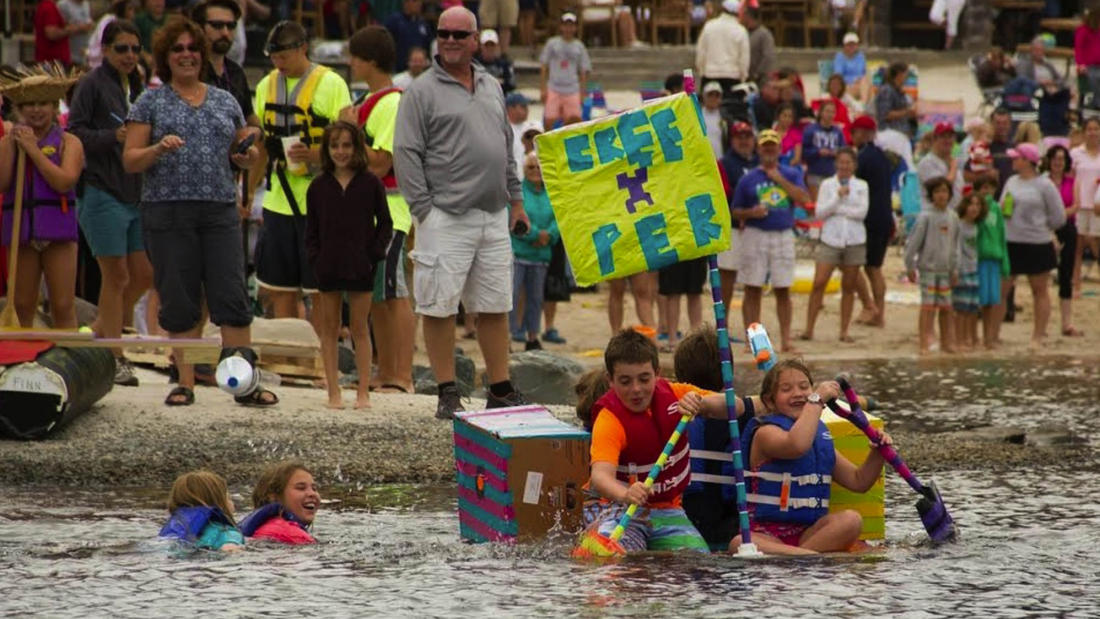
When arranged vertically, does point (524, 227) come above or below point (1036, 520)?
above

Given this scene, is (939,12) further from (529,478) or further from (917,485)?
(529,478)

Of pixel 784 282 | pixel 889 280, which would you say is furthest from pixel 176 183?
pixel 889 280

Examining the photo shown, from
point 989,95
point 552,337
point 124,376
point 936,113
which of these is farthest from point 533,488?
point 989,95

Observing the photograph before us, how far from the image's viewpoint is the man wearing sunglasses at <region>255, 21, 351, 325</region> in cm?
1215

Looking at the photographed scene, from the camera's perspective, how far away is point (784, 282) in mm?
17219

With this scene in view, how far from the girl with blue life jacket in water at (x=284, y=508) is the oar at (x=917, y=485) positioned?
216 centimetres

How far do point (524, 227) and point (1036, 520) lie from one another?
3.53 metres

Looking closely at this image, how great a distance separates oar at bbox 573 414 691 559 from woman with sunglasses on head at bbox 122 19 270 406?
3625mm

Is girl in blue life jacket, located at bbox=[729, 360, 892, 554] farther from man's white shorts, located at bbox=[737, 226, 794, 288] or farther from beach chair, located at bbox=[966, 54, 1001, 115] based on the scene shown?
beach chair, located at bbox=[966, 54, 1001, 115]

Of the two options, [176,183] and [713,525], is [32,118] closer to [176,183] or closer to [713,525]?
[176,183]

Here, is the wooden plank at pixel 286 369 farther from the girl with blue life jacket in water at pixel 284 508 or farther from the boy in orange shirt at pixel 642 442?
the boy in orange shirt at pixel 642 442

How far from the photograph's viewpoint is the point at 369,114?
1251cm

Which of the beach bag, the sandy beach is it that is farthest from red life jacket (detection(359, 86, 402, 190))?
the beach bag

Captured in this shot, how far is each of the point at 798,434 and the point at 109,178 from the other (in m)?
Answer: 5.75
